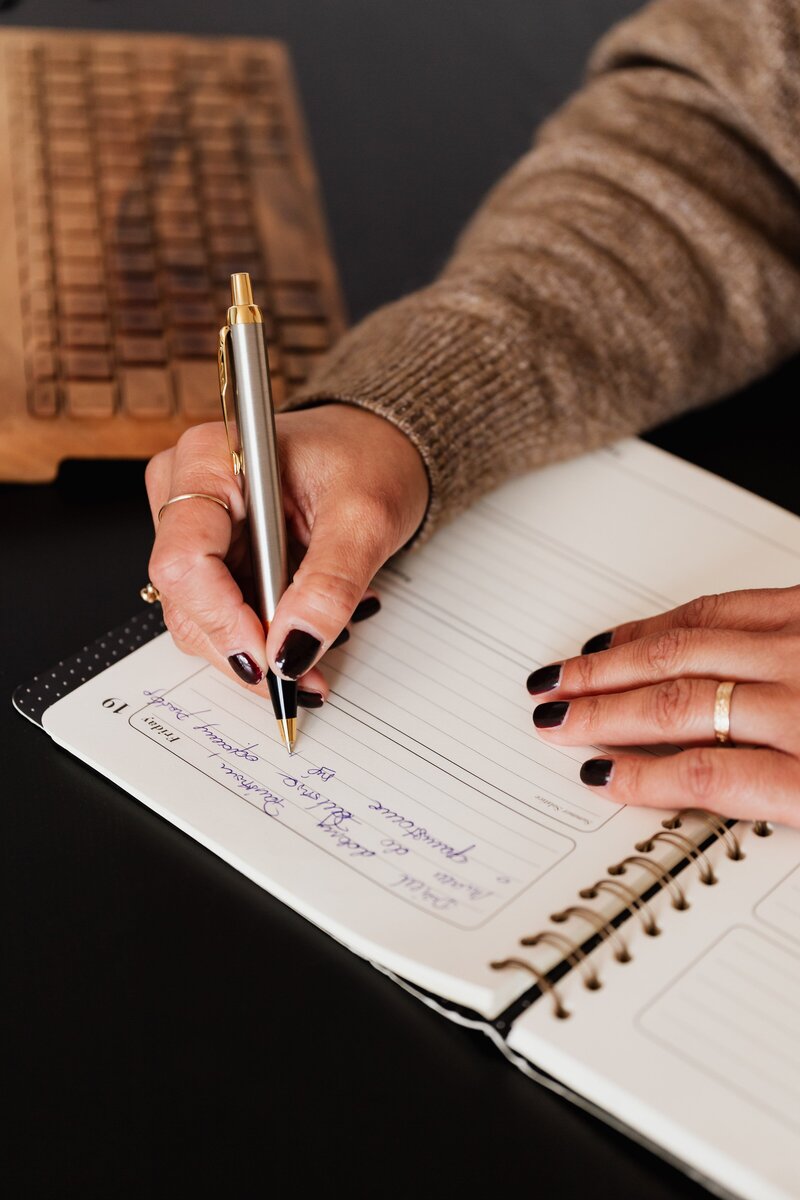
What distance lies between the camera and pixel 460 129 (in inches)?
49.1

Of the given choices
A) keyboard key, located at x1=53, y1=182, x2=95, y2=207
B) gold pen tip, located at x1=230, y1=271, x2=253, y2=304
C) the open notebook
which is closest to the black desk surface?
the open notebook

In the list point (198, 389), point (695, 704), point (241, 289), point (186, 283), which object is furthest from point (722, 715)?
point (186, 283)

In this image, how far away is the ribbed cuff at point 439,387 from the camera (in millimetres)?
765

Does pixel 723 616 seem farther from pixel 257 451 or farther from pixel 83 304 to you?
pixel 83 304

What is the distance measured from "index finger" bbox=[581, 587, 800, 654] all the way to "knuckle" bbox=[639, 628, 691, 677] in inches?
0.7

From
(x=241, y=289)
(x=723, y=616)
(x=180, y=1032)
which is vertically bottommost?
(x=180, y=1032)

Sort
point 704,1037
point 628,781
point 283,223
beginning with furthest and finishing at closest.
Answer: point 283,223 < point 628,781 < point 704,1037

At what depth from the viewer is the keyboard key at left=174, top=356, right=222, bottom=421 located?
0.84 meters

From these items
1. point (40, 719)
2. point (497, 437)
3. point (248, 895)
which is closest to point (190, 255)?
point (497, 437)

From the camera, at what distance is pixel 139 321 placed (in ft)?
2.95

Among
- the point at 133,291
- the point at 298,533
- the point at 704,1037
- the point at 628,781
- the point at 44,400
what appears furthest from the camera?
the point at 133,291

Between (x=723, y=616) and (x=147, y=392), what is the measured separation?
0.43 m

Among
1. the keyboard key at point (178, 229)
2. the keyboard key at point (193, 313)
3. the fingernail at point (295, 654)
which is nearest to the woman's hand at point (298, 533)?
the fingernail at point (295, 654)

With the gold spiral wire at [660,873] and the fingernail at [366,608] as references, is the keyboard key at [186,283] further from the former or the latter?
the gold spiral wire at [660,873]
